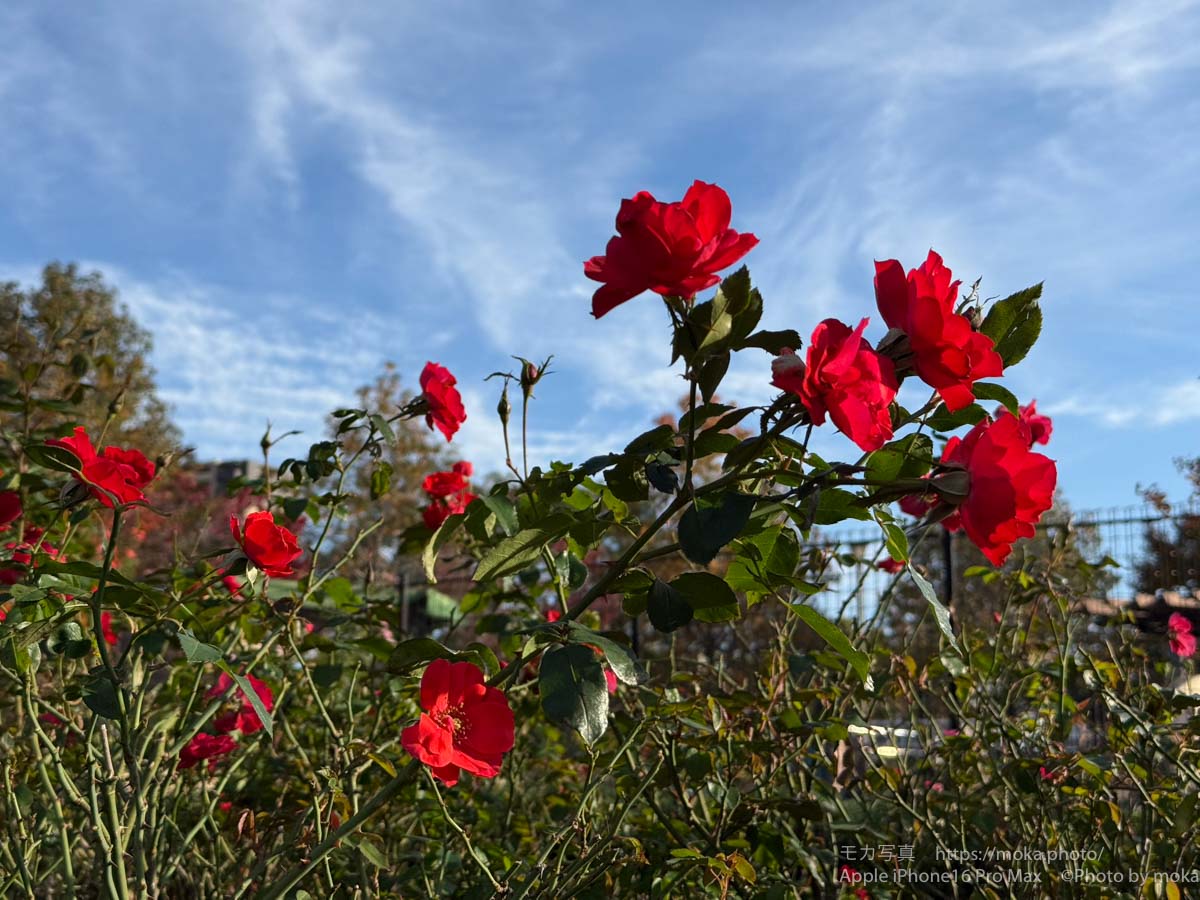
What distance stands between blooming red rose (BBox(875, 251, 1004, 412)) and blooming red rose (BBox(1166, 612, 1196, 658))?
208cm

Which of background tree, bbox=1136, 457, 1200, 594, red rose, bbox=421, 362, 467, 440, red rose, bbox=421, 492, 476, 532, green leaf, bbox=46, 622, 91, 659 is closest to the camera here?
green leaf, bbox=46, 622, 91, 659

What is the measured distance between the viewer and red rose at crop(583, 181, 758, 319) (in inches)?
34.4

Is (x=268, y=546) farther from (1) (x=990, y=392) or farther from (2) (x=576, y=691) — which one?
(1) (x=990, y=392)

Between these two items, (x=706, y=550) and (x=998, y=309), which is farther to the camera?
(x=998, y=309)

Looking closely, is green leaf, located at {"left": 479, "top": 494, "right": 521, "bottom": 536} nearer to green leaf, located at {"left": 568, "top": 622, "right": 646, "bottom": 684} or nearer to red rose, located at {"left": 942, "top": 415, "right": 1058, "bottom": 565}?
green leaf, located at {"left": 568, "top": 622, "right": 646, "bottom": 684}

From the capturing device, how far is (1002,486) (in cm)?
88

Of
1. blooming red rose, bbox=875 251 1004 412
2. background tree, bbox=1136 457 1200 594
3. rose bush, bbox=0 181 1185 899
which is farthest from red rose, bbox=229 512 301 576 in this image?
background tree, bbox=1136 457 1200 594

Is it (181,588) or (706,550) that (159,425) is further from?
(706,550)

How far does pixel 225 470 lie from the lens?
2333 centimetres

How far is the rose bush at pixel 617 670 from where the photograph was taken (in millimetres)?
905

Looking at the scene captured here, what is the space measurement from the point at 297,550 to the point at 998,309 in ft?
2.95

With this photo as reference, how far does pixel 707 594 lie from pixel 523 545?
0.21m

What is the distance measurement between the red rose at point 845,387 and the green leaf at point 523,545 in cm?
30

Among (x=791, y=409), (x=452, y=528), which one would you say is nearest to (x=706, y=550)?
(x=791, y=409)
